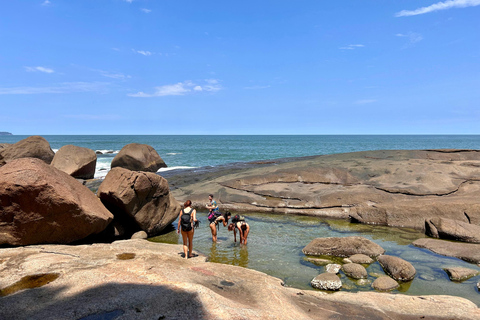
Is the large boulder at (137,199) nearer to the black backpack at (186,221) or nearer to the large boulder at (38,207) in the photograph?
the large boulder at (38,207)

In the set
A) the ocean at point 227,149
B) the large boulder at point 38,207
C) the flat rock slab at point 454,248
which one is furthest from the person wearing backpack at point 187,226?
the ocean at point 227,149

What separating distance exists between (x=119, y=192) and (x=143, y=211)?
63.7 inches

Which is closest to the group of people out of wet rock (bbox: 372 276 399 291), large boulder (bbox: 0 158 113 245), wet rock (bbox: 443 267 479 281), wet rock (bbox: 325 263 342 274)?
large boulder (bbox: 0 158 113 245)

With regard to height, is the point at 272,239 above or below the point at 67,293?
below

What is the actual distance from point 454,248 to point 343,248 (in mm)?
4017

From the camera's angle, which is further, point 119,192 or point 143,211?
point 143,211

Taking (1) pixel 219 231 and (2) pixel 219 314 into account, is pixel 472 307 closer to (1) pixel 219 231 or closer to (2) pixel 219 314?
(2) pixel 219 314

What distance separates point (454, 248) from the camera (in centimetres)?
1146

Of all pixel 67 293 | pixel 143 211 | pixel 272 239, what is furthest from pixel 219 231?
pixel 67 293

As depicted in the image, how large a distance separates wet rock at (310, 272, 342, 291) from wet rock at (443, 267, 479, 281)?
352 centimetres

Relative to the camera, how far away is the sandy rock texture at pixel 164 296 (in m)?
5.48

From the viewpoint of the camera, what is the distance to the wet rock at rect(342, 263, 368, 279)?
922cm

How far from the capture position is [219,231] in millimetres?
14820

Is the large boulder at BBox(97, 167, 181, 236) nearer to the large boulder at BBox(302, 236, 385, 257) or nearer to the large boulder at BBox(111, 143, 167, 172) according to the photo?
the large boulder at BBox(302, 236, 385, 257)
